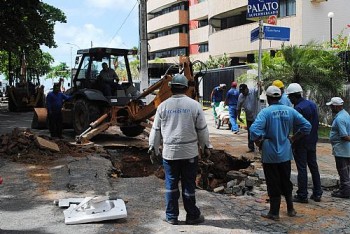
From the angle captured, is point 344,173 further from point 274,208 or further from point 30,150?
point 30,150

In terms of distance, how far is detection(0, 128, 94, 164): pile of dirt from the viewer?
9.36m

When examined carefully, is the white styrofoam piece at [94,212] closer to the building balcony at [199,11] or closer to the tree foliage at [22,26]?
the tree foliage at [22,26]

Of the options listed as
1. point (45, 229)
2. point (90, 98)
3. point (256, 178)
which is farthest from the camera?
point (90, 98)

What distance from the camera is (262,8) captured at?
9.71m

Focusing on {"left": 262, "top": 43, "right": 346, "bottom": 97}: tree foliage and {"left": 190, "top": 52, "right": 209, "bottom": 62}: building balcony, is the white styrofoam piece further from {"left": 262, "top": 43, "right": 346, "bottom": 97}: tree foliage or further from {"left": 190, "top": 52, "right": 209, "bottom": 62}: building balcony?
{"left": 190, "top": 52, "right": 209, "bottom": 62}: building balcony

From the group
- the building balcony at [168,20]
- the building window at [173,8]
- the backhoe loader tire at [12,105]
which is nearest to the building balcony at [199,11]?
the building balcony at [168,20]

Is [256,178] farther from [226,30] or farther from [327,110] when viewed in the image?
[226,30]

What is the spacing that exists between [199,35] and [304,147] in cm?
4359

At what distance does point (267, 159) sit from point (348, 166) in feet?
6.79

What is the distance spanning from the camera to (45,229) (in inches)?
205

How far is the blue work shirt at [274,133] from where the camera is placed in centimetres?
Result: 570

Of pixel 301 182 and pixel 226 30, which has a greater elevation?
pixel 226 30

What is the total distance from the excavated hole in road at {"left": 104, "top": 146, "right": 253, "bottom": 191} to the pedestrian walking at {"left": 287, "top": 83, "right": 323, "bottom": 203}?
1.83m

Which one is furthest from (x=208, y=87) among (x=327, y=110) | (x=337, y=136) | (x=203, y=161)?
(x=337, y=136)
